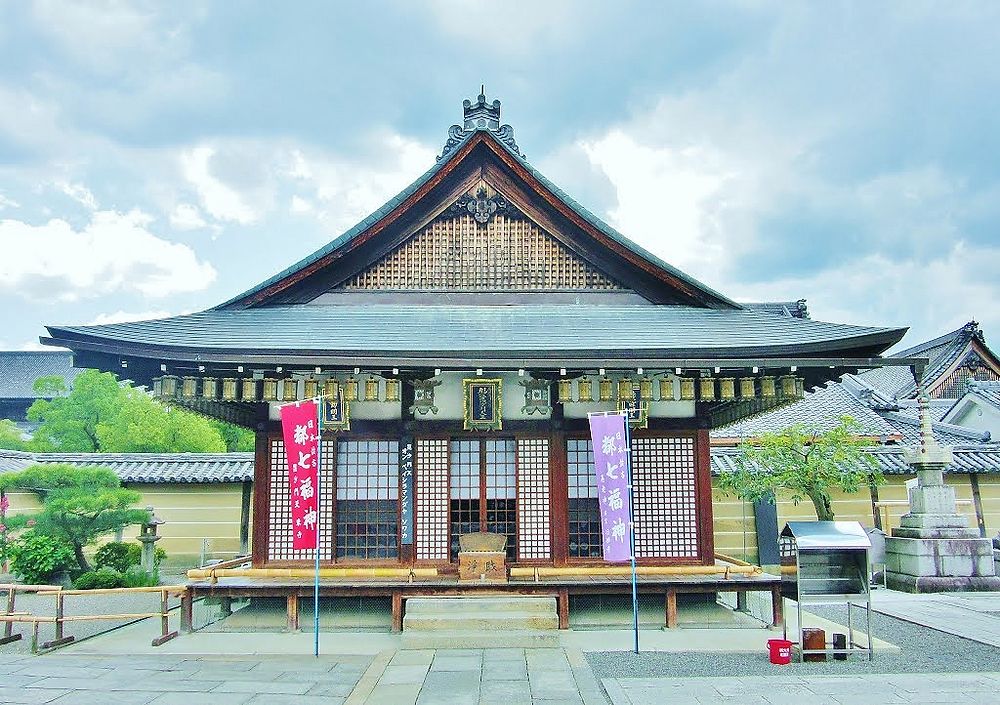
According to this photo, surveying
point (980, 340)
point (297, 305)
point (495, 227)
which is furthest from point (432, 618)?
point (980, 340)

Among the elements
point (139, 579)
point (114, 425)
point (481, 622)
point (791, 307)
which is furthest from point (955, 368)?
point (114, 425)

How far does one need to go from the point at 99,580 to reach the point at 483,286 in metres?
12.6

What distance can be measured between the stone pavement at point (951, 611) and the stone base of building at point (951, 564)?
0.91ft

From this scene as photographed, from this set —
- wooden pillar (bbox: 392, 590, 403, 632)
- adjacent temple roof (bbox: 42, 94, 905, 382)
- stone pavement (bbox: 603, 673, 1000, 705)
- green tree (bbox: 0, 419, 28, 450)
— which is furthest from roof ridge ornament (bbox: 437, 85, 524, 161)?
green tree (bbox: 0, 419, 28, 450)

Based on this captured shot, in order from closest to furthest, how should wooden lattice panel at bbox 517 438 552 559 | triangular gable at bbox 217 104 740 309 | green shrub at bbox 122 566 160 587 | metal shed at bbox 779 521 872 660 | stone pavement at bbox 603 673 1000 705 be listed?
stone pavement at bbox 603 673 1000 705
metal shed at bbox 779 521 872 660
wooden lattice panel at bbox 517 438 552 559
triangular gable at bbox 217 104 740 309
green shrub at bbox 122 566 160 587

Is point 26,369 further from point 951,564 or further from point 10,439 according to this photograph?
point 951,564

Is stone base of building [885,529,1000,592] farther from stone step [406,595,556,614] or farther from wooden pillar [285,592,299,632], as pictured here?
wooden pillar [285,592,299,632]

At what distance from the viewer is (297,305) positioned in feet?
44.2

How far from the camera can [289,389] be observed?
11.6 meters

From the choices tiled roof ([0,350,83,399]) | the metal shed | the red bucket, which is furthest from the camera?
tiled roof ([0,350,83,399])

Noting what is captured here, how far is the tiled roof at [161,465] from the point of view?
22.8 metres

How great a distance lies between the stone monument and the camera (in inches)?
622

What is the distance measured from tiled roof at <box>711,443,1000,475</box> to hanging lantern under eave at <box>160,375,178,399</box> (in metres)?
15.3

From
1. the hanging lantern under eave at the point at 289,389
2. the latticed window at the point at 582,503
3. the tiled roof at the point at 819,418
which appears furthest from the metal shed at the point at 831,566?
the tiled roof at the point at 819,418
